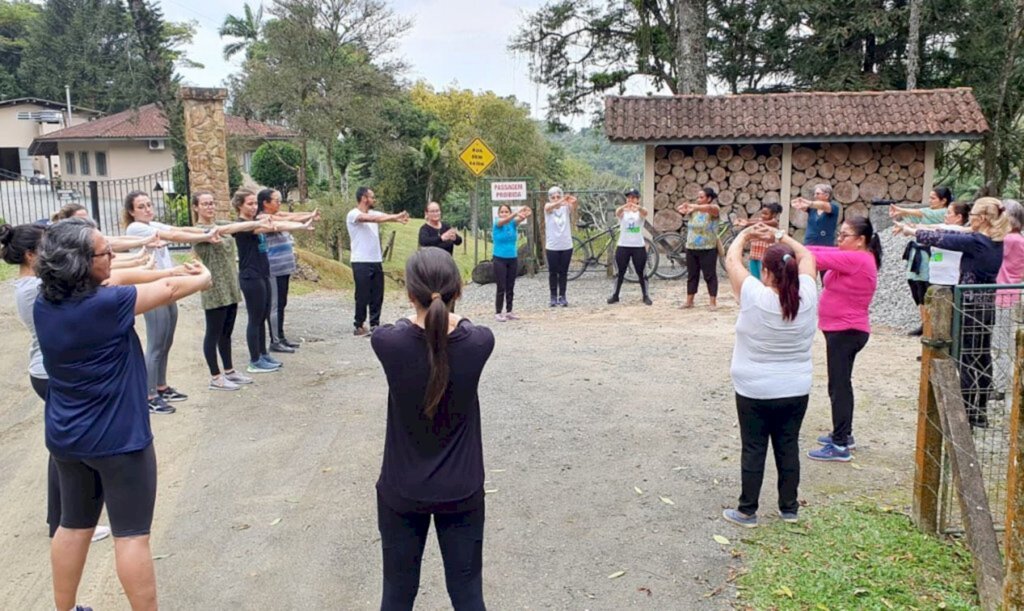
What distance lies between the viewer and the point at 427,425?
2.93 metres

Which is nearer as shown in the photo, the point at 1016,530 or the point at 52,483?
the point at 1016,530

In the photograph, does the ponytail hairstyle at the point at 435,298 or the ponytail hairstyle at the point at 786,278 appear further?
the ponytail hairstyle at the point at 786,278

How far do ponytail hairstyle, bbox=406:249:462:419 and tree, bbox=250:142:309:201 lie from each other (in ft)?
103

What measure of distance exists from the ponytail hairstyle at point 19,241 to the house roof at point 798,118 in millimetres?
12233

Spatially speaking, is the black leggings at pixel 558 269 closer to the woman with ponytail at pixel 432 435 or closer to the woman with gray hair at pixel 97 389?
the woman with gray hair at pixel 97 389

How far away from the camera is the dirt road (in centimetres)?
415

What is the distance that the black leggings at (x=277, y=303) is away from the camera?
8.75 m

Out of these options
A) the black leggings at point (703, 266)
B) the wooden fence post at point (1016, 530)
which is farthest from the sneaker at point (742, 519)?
the black leggings at point (703, 266)

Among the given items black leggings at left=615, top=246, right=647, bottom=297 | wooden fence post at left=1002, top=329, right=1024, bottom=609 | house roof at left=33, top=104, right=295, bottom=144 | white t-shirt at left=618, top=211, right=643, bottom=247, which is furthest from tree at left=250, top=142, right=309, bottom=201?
wooden fence post at left=1002, top=329, right=1024, bottom=609

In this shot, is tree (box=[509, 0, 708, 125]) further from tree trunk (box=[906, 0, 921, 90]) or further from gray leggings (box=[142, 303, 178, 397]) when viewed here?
gray leggings (box=[142, 303, 178, 397])

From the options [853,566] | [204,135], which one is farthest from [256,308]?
[204,135]

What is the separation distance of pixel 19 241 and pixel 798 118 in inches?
557

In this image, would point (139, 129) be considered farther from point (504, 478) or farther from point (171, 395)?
point (504, 478)

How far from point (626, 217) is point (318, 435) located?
6407 millimetres
